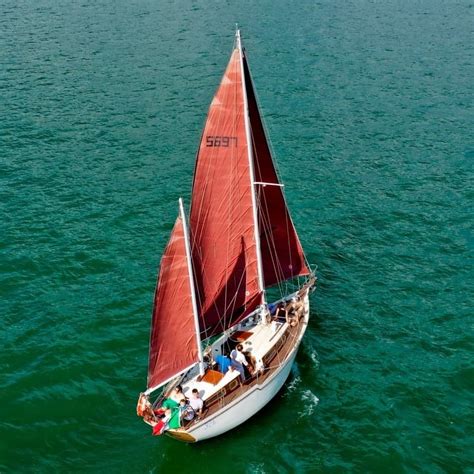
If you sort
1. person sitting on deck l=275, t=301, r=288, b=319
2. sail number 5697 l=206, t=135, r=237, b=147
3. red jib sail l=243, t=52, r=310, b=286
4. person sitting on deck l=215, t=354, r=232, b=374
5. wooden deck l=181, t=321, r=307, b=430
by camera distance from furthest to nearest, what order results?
person sitting on deck l=275, t=301, r=288, b=319 < red jib sail l=243, t=52, r=310, b=286 < person sitting on deck l=215, t=354, r=232, b=374 < sail number 5697 l=206, t=135, r=237, b=147 < wooden deck l=181, t=321, r=307, b=430

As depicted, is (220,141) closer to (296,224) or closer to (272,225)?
(272,225)

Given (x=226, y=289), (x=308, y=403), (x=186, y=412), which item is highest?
(x=226, y=289)

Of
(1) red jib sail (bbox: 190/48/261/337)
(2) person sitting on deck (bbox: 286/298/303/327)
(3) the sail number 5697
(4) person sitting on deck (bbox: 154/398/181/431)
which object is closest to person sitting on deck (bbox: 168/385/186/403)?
(4) person sitting on deck (bbox: 154/398/181/431)

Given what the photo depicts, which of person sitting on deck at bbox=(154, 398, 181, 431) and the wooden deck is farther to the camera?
the wooden deck

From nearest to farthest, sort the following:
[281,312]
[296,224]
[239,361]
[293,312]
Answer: [239,361]
[293,312]
[281,312]
[296,224]

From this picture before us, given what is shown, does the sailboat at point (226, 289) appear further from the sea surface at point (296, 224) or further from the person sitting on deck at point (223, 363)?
the sea surface at point (296, 224)

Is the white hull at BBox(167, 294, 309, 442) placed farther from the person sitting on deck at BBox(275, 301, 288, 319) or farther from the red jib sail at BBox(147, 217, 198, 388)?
the person sitting on deck at BBox(275, 301, 288, 319)

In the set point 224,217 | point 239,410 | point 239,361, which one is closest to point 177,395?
point 239,410
